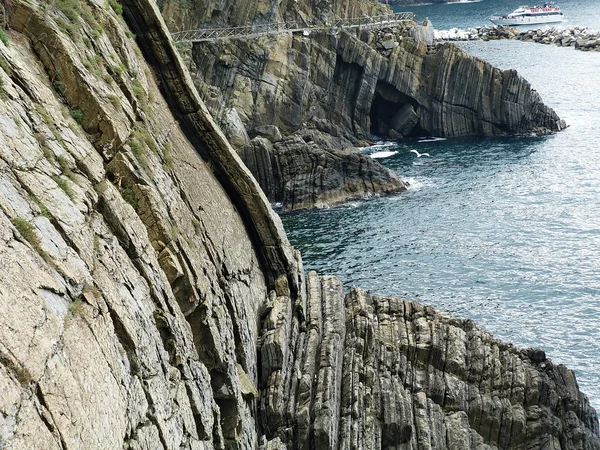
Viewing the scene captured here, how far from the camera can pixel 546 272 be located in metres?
55.3

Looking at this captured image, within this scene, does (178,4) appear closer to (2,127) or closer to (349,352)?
(349,352)

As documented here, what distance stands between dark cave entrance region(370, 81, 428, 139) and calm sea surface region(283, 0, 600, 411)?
3.86 metres

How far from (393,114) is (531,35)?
88.0 meters

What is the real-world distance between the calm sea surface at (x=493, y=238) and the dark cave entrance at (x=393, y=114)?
386 cm

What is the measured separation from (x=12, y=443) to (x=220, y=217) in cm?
1763

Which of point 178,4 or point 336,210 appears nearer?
point 336,210

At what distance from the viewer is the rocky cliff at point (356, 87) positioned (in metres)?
89.2

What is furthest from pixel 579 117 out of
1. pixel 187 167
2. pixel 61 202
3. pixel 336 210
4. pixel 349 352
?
pixel 61 202

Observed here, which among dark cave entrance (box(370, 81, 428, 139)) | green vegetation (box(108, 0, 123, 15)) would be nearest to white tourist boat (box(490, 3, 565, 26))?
dark cave entrance (box(370, 81, 428, 139))

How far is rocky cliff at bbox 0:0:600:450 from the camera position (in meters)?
14.5

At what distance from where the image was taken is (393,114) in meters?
102

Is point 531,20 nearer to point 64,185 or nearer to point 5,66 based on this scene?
point 5,66

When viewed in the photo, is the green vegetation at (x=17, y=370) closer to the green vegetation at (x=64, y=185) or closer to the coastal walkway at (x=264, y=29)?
the green vegetation at (x=64, y=185)

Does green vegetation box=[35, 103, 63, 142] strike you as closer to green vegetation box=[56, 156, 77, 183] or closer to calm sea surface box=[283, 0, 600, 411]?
green vegetation box=[56, 156, 77, 183]
